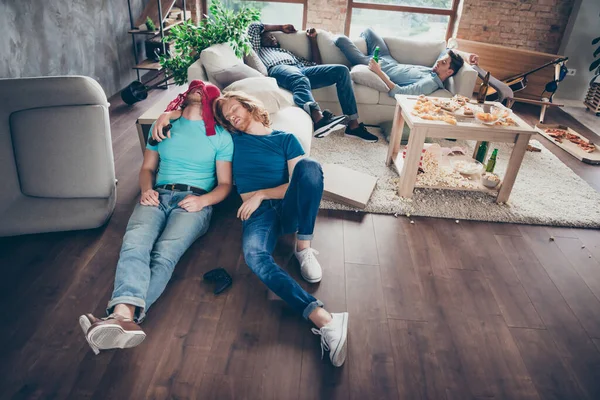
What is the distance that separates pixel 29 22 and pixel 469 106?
338 cm

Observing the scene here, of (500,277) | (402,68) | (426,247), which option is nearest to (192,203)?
(426,247)

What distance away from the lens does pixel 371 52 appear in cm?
425

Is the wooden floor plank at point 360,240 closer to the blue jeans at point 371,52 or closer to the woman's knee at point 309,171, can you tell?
the woman's knee at point 309,171

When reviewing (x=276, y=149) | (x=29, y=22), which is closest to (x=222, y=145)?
(x=276, y=149)

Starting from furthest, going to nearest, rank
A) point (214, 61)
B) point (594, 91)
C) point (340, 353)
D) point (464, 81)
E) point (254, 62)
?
point (594, 91)
point (464, 81)
point (254, 62)
point (214, 61)
point (340, 353)

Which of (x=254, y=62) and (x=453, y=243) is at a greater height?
(x=254, y=62)

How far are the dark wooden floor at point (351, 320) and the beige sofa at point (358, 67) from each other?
161 centimetres

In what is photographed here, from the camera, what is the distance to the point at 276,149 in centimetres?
210

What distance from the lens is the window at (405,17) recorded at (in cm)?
548

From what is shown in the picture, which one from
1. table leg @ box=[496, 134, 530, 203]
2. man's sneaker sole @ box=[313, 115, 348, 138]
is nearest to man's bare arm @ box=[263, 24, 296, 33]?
man's sneaker sole @ box=[313, 115, 348, 138]

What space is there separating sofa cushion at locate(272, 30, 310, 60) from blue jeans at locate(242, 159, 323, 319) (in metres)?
2.51

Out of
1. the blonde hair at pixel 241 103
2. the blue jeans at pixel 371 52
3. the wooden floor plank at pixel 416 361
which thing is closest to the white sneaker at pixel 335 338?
the wooden floor plank at pixel 416 361

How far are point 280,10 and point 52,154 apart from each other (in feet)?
13.7

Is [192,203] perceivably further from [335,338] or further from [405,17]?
[405,17]
